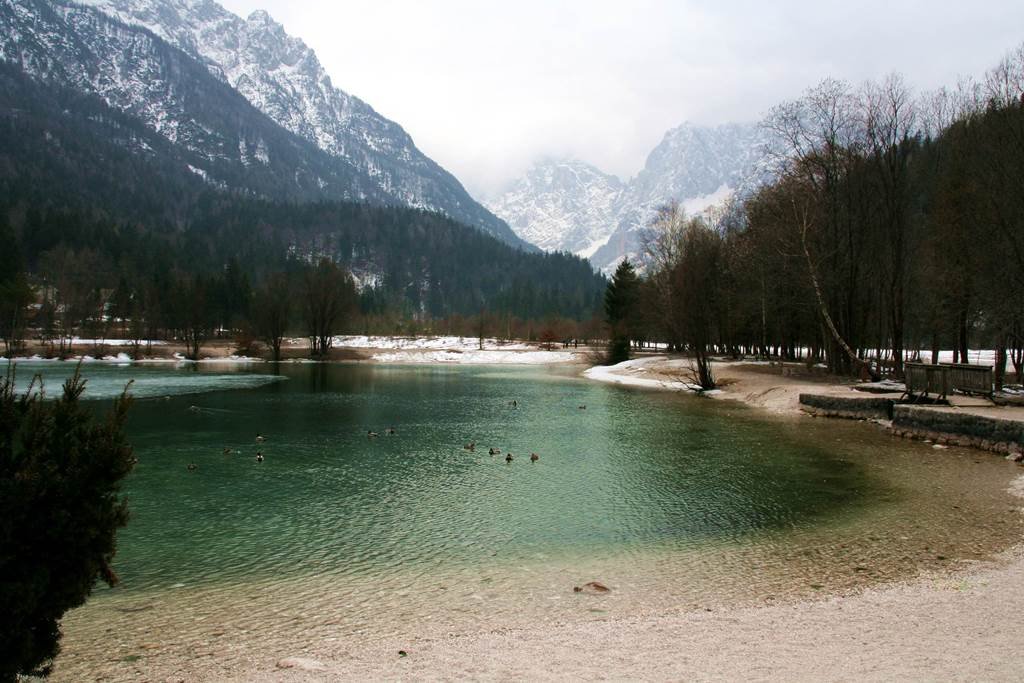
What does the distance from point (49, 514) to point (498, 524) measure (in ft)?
31.3

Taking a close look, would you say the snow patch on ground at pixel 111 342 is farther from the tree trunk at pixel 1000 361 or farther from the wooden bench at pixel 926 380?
the tree trunk at pixel 1000 361

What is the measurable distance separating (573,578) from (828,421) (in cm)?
2316

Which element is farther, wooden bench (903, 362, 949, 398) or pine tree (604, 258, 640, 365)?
pine tree (604, 258, 640, 365)

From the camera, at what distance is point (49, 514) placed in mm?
5426

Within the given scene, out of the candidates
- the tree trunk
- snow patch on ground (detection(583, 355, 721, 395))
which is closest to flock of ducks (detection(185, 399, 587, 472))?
snow patch on ground (detection(583, 355, 721, 395))

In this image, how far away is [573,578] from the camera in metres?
10.4

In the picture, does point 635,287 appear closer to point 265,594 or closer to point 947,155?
point 947,155

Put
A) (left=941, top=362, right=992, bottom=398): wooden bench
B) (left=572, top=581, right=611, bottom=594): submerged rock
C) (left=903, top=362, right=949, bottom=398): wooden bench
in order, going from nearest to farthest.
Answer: (left=572, top=581, right=611, bottom=594): submerged rock, (left=941, top=362, right=992, bottom=398): wooden bench, (left=903, top=362, right=949, bottom=398): wooden bench

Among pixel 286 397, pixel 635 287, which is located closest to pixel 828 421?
pixel 286 397

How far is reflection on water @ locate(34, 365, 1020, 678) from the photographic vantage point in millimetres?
9133

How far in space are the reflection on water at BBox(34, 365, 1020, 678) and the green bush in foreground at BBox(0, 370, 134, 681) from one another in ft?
6.81

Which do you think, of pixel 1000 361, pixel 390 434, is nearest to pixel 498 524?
pixel 390 434

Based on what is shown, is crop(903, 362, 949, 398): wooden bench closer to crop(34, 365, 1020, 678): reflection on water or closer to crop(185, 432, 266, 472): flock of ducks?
crop(34, 365, 1020, 678): reflection on water

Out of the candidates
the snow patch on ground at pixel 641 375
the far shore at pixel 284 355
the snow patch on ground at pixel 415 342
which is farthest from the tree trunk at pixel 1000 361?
the snow patch on ground at pixel 415 342
